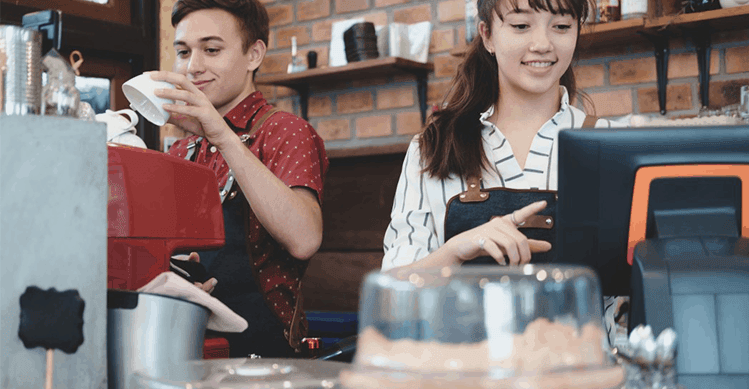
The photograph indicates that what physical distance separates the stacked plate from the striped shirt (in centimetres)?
155

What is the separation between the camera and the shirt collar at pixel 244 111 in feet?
5.36

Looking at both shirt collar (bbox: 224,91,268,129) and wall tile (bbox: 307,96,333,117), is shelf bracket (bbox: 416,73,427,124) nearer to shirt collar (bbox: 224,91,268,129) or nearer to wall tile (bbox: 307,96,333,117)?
wall tile (bbox: 307,96,333,117)

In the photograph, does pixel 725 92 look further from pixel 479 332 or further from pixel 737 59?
pixel 479 332

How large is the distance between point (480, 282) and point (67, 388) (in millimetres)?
429

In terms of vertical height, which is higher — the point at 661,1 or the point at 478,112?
the point at 661,1

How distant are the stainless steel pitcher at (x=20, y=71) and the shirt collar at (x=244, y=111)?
87cm

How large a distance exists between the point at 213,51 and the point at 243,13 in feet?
0.39

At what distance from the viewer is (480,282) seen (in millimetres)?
450

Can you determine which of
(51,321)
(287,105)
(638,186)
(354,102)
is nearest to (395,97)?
(354,102)

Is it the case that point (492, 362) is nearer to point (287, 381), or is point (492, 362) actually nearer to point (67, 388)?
point (287, 381)

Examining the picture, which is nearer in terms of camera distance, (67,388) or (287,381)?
(287,381)

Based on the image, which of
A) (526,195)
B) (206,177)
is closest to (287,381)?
(206,177)

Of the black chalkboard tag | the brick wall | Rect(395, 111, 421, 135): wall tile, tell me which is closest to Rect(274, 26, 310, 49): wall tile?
the brick wall

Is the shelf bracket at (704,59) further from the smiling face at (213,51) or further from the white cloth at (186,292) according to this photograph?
the white cloth at (186,292)
